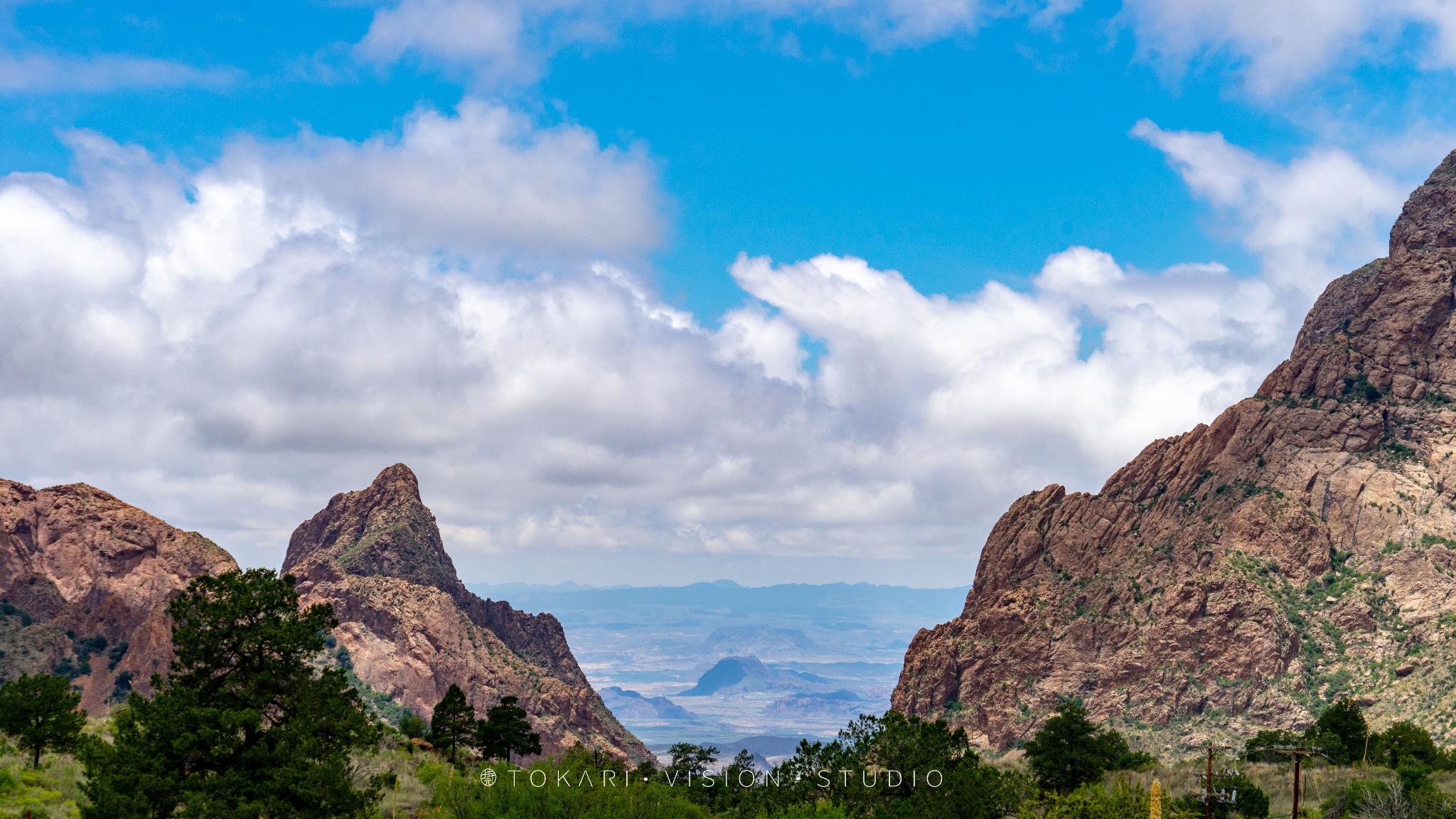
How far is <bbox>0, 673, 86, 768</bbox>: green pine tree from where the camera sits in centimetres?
5756

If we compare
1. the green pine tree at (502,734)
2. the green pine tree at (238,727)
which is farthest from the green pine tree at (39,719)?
the green pine tree at (502,734)

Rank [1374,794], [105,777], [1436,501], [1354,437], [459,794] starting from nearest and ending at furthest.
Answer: [105,777]
[459,794]
[1374,794]
[1436,501]
[1354,437]

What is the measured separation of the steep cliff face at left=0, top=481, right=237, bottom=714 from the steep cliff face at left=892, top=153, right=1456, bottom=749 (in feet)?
407

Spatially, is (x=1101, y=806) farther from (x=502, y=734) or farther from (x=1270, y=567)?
(x=1270, y=567)

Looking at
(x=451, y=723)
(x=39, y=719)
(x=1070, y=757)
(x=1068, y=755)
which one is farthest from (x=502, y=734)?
(x=1070, y=757)

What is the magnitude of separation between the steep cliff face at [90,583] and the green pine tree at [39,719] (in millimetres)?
104252

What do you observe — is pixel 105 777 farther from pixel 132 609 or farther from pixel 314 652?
pixel 132 609

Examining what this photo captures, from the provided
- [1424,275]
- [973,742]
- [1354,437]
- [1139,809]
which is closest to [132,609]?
[973,742]

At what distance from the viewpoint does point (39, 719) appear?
5841 centimetres

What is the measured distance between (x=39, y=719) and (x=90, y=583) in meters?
139

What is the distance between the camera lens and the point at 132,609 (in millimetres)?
175500

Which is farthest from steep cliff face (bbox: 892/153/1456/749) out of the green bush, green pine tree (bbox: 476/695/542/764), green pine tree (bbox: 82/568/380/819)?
green pine tree (bbox: 82/568/380/819)

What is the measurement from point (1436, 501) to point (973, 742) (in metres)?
71.3

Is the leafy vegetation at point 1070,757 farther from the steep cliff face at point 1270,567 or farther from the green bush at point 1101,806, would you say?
the green bush at point 1101,806
